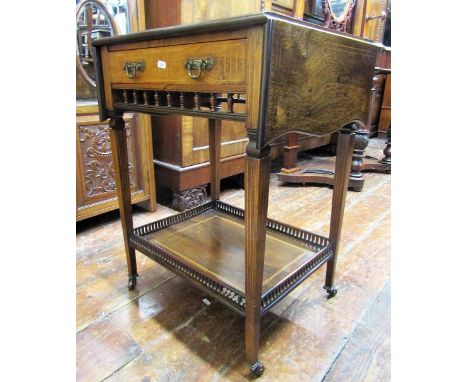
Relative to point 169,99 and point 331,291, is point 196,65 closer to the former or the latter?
point 169,99

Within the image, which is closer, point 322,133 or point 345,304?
point 322,133

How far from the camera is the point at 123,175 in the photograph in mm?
979

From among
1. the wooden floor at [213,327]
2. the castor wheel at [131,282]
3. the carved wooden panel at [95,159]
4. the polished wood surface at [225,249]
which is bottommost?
the wooden floor at [213,327]

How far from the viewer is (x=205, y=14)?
1436 millimetres

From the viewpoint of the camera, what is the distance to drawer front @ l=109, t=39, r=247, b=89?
0.59 metres

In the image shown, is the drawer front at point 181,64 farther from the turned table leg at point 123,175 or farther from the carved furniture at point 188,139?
the carved furniture at point 188,139

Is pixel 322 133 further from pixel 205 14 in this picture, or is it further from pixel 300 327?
pixel 205 14

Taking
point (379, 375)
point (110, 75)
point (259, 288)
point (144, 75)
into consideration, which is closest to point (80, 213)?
point (110, 75)

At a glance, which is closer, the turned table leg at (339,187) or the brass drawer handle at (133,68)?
the brass drawer handle at (133,68)

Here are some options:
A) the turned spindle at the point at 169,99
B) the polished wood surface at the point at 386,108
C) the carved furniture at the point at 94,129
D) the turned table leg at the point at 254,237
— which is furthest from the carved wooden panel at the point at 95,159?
the polished wood surface at the point at 386,108

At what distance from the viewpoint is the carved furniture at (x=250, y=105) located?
0.58 metres

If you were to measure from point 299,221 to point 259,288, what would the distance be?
3.08ft

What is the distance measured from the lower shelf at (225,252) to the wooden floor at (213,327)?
0.50ft

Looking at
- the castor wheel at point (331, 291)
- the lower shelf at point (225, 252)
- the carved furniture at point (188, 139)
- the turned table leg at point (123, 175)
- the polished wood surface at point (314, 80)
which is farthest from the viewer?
the carved furniture at point (188, 139)
